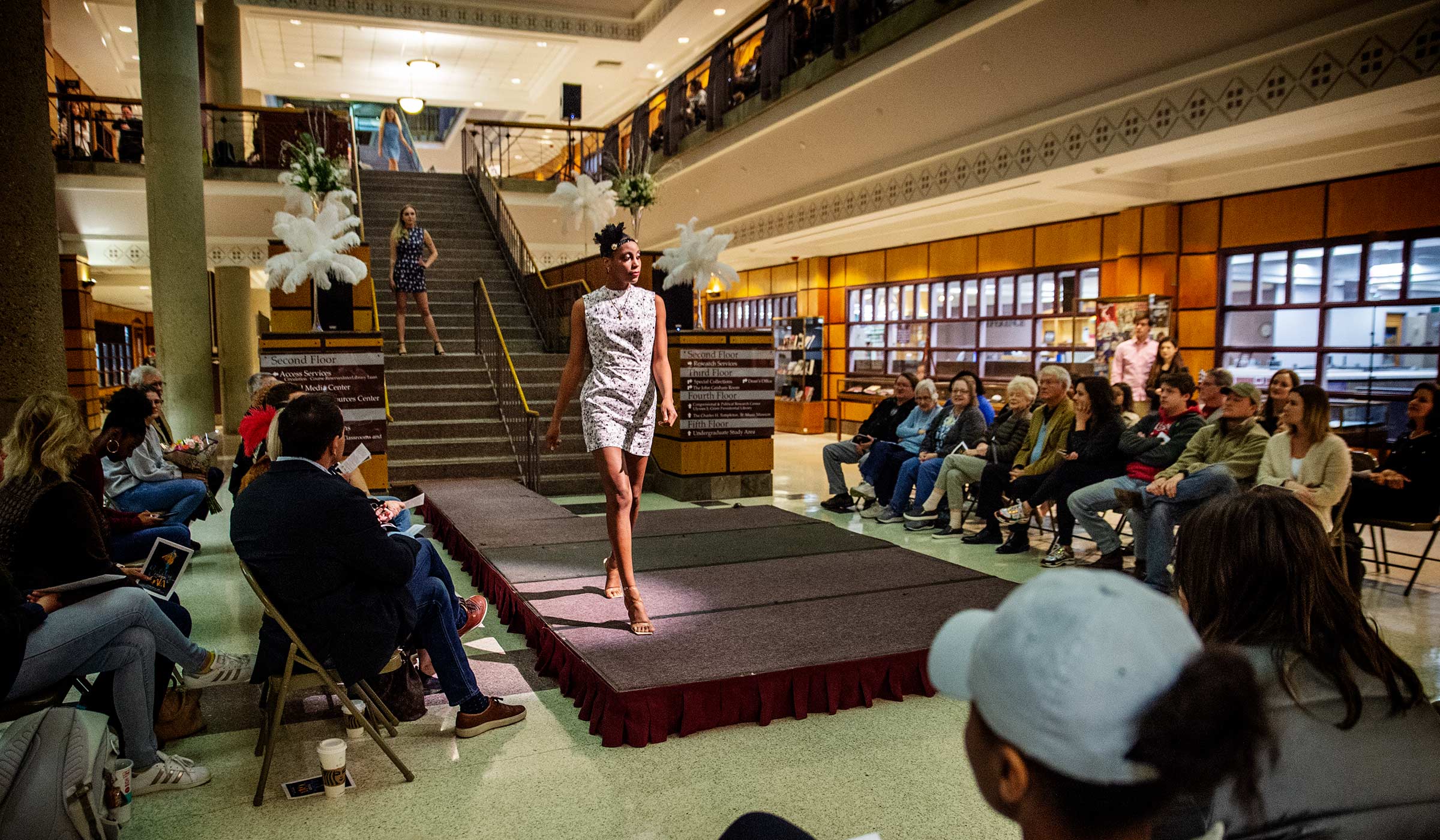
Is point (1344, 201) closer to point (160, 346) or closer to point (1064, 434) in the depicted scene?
point (1064, 434)

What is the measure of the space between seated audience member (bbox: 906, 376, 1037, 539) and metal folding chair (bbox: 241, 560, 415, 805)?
4510 millimetres

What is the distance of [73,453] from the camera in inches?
114

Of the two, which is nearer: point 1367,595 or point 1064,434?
point 1367,595

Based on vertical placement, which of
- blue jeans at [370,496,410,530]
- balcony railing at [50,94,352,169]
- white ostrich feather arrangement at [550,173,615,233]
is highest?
balcony railing at [50,94,352,169]

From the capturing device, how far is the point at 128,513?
471cm

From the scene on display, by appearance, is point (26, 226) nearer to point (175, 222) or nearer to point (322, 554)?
point (322, 554)

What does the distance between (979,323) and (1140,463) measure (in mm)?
8371

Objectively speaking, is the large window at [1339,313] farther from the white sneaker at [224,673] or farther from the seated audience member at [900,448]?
the white sneaker at [224,673]

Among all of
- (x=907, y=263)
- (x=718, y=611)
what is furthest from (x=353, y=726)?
(x=907, y=263)

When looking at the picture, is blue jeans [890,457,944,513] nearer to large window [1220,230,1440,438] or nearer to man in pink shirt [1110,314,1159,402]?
man in pink shirt [1110,314,1159,402]

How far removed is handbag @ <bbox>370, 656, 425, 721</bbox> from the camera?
3.34 m

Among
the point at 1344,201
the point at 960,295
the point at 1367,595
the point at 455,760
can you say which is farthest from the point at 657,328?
the point at 960,295

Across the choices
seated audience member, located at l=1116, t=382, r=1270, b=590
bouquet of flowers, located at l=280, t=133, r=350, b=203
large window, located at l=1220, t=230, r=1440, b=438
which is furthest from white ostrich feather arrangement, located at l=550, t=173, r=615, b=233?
seated audience member, located at l=1116, t=382, r=1270, b=590

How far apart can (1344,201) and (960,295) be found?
5.64 m
